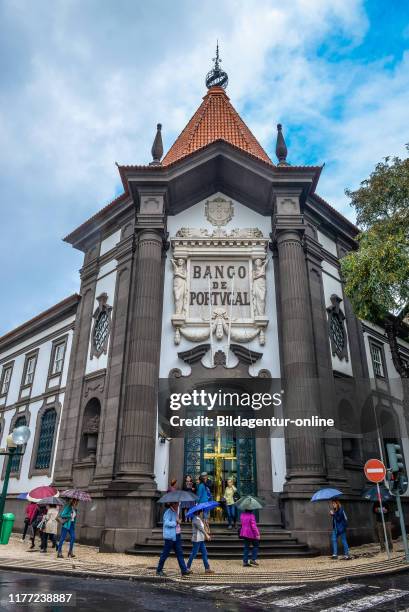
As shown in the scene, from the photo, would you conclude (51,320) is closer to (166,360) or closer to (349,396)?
(166,360)

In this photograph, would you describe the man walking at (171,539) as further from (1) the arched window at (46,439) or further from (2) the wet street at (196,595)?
(1) the arched window at (46,439)

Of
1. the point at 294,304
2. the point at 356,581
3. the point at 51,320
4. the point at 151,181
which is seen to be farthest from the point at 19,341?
the point at 356,581

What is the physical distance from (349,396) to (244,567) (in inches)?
382

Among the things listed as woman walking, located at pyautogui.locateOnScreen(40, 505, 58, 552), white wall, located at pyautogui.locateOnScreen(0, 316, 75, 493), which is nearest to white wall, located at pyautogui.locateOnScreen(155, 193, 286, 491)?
woman walking, located at pyautogui.locateOnScreen(40, 505, 58, 552)

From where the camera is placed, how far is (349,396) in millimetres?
19156

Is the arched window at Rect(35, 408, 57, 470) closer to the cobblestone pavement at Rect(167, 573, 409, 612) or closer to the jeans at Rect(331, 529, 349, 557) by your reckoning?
the jeans at Rect(331, 529, 349, 557)

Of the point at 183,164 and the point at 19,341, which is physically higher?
the point at 183,164

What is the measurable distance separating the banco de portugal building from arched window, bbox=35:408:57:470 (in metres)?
0.13

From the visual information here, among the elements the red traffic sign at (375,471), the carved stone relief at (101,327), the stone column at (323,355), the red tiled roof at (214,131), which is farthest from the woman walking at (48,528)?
the red tiled roof at (214,131)

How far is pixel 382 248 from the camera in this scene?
15.7 m

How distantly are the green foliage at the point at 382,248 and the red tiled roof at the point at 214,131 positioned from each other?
606 centimetres

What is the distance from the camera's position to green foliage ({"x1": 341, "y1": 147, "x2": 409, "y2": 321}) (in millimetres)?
15633

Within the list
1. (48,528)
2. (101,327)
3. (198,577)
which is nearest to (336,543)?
(198,577)

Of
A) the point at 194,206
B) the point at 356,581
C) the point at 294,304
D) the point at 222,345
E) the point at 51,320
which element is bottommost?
the point at 356,581
